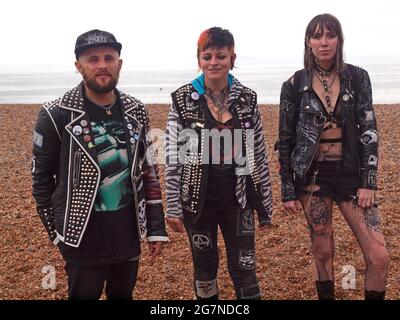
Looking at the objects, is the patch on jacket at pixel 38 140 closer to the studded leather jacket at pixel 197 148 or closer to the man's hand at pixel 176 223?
the studded leather jacket at pixel 197 148

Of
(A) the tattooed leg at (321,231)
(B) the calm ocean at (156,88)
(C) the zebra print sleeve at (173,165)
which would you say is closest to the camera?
(C) the zebra print sleeve at (173,165)

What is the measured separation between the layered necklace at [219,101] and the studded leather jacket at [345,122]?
558 mm

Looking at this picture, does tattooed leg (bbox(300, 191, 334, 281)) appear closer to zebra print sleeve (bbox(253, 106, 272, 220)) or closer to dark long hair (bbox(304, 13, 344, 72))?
Result: zebra print sleeve (bbox(253, 106, 272, 220))

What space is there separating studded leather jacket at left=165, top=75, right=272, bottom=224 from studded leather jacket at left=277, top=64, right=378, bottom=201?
355 mm

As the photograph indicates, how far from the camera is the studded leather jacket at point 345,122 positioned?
4.02 m

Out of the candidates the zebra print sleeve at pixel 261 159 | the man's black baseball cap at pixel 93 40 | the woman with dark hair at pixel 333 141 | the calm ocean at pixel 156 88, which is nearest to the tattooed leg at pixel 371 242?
the woman with dark hair at pixel 333 141

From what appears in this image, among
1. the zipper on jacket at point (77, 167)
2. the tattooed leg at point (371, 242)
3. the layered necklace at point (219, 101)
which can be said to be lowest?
the tattooed leg at point (371, 242)

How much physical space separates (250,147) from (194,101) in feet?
1.86

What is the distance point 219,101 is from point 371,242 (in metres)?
1.63

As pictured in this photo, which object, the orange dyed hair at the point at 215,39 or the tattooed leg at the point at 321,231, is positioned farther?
the tattooed leg at the point at 321,231

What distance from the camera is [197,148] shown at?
3.96m

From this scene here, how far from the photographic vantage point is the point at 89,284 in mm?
3400

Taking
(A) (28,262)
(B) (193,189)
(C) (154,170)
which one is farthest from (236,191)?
(A) (28,262)

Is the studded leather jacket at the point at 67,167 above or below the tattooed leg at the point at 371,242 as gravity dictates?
above
